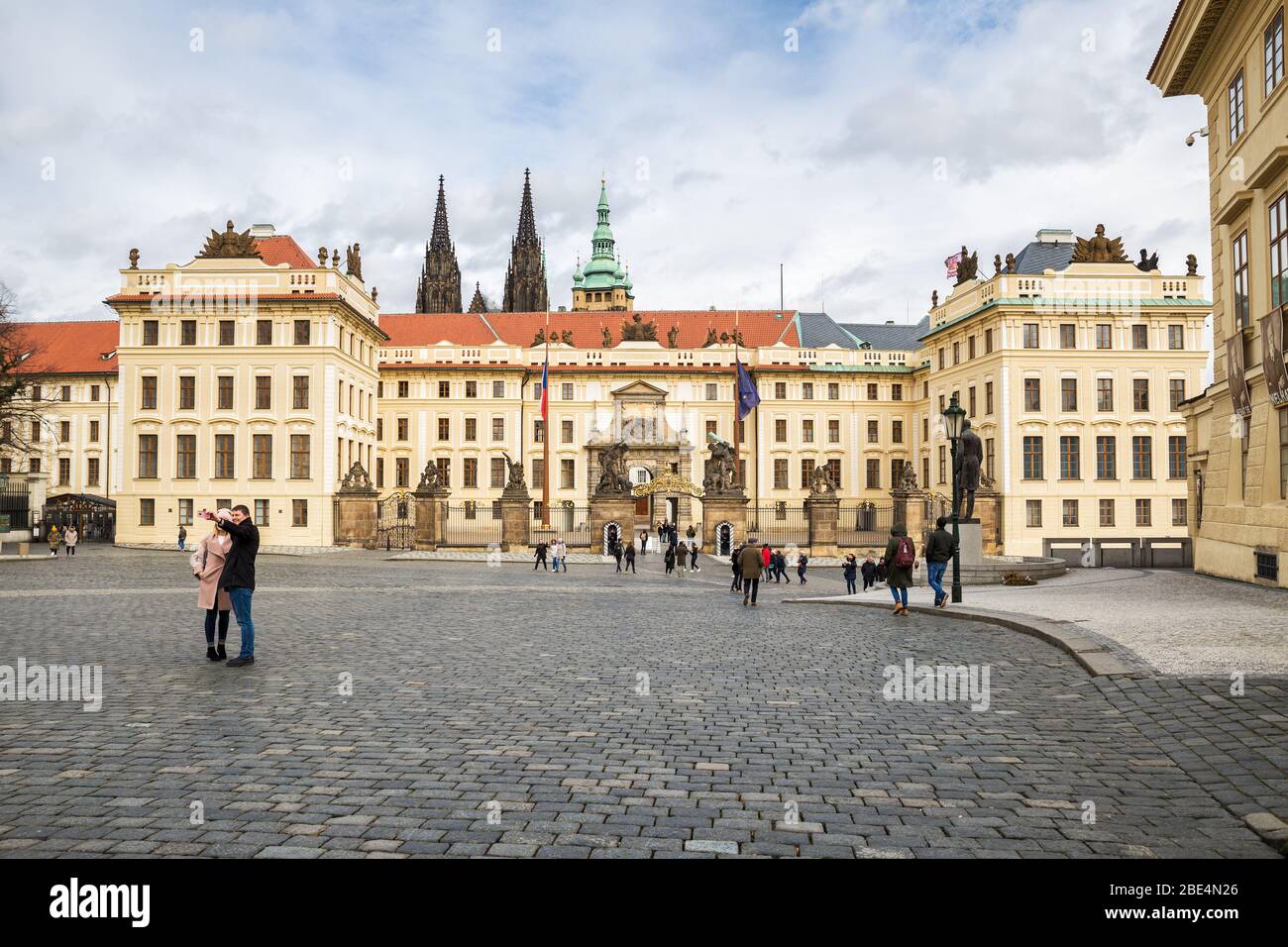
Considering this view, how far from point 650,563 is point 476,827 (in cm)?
3270

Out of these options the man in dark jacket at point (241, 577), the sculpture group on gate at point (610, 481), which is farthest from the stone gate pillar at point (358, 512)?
the man in dark jacket at point (241, 577)

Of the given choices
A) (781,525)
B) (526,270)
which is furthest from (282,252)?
(526,270)

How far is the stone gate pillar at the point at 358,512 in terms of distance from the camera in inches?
1734

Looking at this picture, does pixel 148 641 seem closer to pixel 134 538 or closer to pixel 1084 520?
pixel 134 538

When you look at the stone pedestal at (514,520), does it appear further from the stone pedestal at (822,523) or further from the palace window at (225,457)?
the palace window at (225,457)

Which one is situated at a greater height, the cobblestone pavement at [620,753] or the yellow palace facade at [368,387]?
the yellow palace facade at [368,387]

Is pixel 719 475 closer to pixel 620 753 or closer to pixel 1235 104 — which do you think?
pixel 1235 104

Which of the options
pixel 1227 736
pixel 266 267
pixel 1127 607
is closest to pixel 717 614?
pixel 1127 607

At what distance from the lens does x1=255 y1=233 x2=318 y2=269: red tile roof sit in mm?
50938

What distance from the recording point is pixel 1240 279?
19.9 meters

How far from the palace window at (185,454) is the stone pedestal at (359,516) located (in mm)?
9276

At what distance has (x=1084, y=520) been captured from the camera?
166ft

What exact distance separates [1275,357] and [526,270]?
10426 cm

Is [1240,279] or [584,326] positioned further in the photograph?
[584,326]
